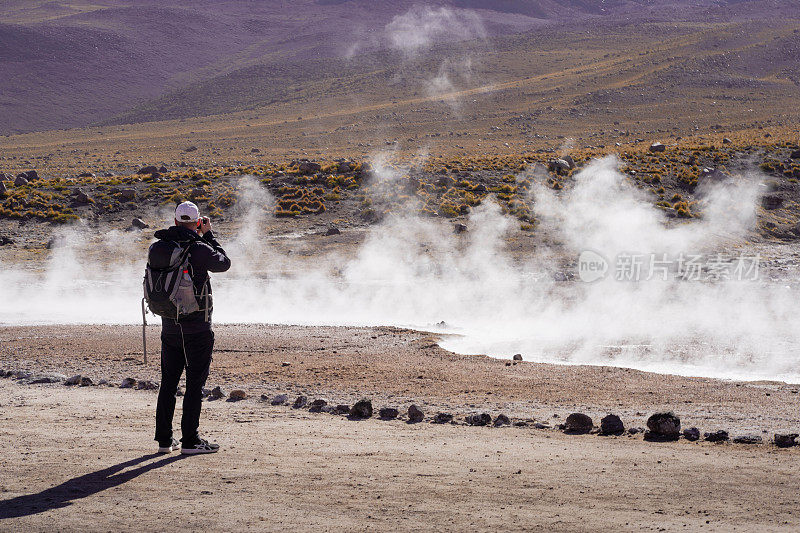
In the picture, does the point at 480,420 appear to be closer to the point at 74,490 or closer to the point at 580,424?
the point at 580,424

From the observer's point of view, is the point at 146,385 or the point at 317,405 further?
the point at 146,385

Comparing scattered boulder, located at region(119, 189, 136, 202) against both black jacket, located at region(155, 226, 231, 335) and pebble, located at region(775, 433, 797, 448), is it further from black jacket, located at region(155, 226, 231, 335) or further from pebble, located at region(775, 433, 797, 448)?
pebble, located at region(775, 433, 797, 448)

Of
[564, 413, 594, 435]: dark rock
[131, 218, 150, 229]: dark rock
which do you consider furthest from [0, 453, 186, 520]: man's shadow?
[131, 218, 150, 229]: dark rock

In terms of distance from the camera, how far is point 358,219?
26.0 meters

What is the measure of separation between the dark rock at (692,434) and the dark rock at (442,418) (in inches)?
76.6

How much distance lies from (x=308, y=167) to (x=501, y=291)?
14900 mm

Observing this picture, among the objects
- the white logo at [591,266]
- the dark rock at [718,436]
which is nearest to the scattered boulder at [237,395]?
the dark rock at [718,436]

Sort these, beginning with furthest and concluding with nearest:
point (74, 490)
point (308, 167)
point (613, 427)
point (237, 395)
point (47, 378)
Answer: point (308, 167) → point (47, 378) → point (237, 395) → point (613, 427) → point (74, 490)

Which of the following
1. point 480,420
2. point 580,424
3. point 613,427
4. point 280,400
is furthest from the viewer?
point 280,400

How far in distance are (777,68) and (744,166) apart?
52712 millimetres

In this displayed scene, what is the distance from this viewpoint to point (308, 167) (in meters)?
31.2

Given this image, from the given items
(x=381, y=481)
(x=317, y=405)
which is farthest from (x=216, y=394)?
(x=381, y=481)

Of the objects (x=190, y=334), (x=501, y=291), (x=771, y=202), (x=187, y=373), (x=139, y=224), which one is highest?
(x=771, y=202)

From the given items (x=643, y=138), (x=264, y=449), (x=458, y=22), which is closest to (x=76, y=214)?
(x=264, y=449)
